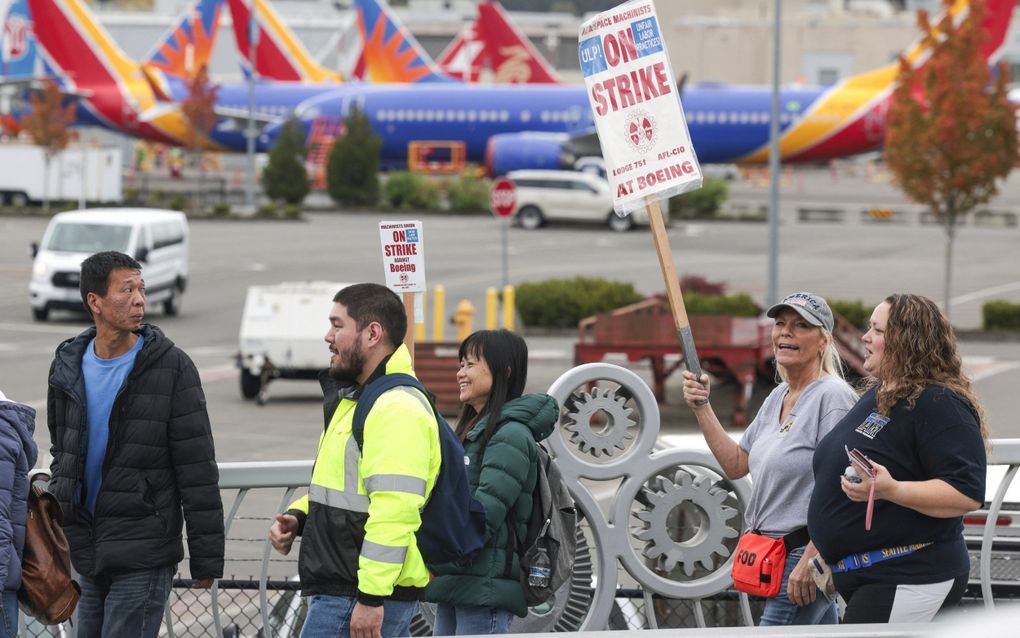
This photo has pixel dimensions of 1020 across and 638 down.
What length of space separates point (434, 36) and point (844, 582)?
159230mm

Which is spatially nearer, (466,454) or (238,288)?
(466,454)

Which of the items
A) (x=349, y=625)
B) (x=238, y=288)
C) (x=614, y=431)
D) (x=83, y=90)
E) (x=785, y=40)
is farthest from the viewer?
(x=785, y=40)

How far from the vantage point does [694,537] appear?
6.09 metres

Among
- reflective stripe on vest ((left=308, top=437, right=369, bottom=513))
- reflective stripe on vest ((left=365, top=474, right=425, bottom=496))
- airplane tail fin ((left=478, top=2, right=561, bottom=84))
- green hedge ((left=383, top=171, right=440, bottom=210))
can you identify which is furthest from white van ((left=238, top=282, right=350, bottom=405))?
airplane tail fin ((left=478, top=2, right=561, bottom=84))

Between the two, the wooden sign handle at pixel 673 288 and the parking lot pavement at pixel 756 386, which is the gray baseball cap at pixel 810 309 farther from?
the parking lot pavement at pixel 756 386

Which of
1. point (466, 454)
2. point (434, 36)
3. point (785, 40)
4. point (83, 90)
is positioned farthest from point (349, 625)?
point (434, 36)

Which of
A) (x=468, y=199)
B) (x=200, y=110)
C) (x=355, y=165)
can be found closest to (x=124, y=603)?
(x=468, y=199)

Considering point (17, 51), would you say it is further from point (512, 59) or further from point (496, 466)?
point (496, 466)

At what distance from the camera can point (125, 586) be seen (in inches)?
205

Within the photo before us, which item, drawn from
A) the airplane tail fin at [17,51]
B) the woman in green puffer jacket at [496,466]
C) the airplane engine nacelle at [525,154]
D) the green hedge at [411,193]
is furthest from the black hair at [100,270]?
the airplane tail fin at [17,51]

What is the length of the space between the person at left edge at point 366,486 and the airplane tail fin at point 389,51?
70659 mm

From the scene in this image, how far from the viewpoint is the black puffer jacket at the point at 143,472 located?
5.14 m

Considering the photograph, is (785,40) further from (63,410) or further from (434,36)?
(63,410)

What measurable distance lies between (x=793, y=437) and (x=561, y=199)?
41.9 meters
